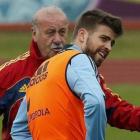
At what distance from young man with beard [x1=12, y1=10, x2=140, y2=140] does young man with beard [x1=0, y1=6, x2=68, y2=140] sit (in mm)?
922

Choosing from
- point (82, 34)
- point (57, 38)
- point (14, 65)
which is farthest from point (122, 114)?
point (14, 65)

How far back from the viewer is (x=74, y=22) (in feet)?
72.9

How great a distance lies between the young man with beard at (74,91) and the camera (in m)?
3.87

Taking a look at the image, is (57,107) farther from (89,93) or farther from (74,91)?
(89,93)

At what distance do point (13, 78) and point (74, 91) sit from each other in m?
1.65

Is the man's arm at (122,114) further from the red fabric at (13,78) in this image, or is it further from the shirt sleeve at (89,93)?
the shirt sleeve at (89,93)

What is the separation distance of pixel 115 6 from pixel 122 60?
4371mm

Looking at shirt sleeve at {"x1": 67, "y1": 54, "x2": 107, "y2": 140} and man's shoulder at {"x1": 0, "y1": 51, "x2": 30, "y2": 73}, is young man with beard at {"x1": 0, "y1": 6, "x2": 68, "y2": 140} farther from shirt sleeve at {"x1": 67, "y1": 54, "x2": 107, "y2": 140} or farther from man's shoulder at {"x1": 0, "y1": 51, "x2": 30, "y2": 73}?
shirt sleeve at {"x1": 67, "y1": 54, "x2": 107, "y2": 140}

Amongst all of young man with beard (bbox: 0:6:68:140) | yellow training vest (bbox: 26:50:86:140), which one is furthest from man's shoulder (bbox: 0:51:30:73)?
yellow training vest (bbox: 26:50:86:140)

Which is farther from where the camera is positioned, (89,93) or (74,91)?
(74,91)

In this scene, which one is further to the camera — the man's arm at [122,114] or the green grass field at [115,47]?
the green grass field at [115,47]

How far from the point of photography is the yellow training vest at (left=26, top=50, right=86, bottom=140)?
402 cm

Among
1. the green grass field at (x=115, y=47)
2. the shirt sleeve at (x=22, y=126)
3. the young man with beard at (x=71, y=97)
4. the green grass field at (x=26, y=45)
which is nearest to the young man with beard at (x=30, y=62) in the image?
the shirt sleeve at (x=22, y=126)

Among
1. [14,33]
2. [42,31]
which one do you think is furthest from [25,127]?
[14,33]
